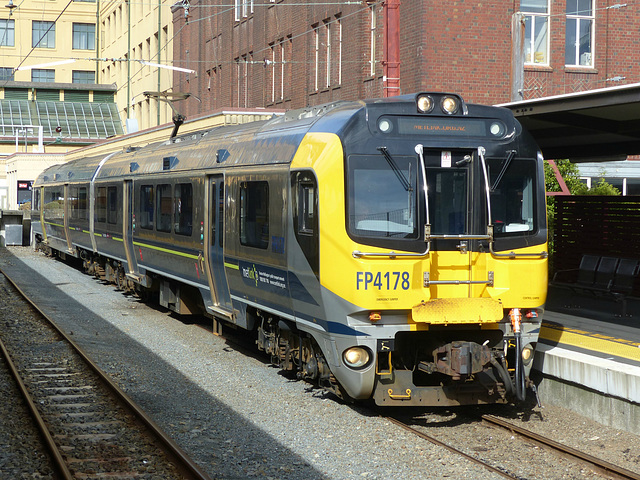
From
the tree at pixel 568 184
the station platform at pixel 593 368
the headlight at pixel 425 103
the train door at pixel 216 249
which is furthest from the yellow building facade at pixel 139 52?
the headlight at pixel 425 103

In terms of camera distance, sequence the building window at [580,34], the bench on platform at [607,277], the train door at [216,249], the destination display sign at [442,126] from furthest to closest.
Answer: the building window at [580,34] → the bench on platform at [607,277] → the train door at [216,249] → the destination display sign at [442,126]

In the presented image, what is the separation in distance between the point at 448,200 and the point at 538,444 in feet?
7.77

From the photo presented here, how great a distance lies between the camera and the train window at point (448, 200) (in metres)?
8.78

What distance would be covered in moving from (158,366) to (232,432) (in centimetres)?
352

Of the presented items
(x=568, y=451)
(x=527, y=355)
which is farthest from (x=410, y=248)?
(x=568, y=451)

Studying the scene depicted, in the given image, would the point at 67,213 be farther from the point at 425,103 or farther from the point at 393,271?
the point at 393,271

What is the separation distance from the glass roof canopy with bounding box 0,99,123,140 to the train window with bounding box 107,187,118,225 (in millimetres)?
52469

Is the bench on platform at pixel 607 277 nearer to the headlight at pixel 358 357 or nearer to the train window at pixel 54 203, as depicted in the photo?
the headlight at pixel 358 357

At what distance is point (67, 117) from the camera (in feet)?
237

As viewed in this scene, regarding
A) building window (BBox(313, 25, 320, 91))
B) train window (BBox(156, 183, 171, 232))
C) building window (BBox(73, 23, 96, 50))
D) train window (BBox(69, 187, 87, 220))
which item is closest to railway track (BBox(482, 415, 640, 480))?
train window (BBox(156, 183, 171, 232))

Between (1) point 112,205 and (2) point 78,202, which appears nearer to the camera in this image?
(1) point 112,205

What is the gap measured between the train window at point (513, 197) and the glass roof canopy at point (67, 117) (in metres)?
64.3

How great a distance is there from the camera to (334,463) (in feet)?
25.1

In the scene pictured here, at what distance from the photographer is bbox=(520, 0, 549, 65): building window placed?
23266 millimetres
